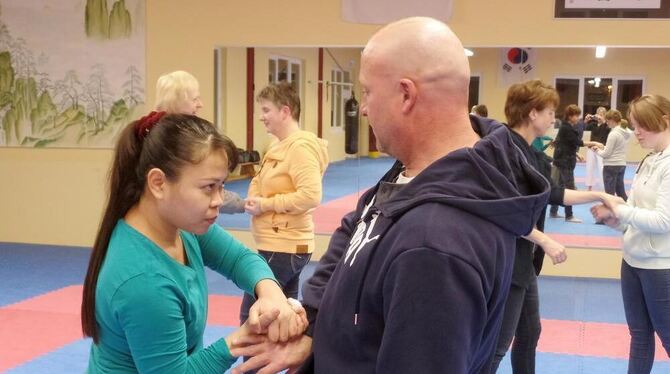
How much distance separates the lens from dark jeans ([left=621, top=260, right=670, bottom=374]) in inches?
121

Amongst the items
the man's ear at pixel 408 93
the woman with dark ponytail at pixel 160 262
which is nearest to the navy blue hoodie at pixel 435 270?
the man's ear at pixel 408 93

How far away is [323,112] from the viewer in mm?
7488

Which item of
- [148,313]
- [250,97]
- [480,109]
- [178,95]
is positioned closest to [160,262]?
[148,313]

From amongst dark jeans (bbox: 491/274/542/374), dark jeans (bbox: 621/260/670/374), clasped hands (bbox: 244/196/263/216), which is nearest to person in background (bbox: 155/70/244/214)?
clasped hands (bbox: 244/196/263/216)

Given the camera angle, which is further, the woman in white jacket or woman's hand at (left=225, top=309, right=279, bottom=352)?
the woman in white jacket

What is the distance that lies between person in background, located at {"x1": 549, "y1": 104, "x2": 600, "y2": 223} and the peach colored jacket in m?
3.14

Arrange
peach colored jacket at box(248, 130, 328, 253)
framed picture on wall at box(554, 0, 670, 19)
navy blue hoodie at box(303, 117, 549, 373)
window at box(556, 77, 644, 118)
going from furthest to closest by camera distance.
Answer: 1. window at box(556, 77, 644, 118)
2. framed picture on wall at box(554, 0, 670, 19)
3. peach colored jacket at box(248, 130, 328, 253)
4. navy blue hoodie at box(303, 117, 549, 373)

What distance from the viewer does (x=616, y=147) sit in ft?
20.0

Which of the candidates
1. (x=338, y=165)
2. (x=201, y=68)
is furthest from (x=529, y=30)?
(x=201, y=68)

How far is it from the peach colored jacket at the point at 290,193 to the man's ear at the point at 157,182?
173cm

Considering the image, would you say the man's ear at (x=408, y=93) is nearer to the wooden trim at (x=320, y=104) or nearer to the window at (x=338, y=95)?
the window at (x=338, y=95)

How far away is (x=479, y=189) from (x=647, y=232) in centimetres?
218

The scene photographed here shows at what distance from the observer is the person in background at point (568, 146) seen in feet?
19.5

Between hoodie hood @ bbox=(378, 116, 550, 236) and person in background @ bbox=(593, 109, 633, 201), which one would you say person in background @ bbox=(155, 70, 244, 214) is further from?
A: person in background @ bbox=(593, 109, 633, 201)
